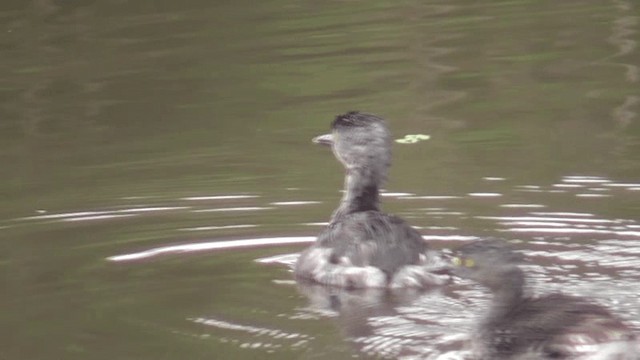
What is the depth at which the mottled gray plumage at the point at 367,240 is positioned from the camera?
10.8 metres

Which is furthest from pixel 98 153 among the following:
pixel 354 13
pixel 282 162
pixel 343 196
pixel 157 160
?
pixel 354 13

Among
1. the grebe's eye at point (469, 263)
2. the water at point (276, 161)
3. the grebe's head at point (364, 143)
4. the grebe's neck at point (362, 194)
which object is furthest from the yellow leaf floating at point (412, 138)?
the grebe's eye at point (469, 263)

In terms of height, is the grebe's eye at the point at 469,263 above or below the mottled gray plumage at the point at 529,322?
above

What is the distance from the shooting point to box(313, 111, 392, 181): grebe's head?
1173cm

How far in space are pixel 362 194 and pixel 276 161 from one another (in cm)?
243

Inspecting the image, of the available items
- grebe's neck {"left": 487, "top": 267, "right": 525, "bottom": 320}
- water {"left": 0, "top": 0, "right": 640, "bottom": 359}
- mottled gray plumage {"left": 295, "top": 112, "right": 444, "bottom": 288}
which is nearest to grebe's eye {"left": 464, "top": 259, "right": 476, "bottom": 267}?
grebe's neck {"left": 487, "top": 267, "right": 525, "bottom": 320}

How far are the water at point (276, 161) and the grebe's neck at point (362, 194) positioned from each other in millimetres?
399

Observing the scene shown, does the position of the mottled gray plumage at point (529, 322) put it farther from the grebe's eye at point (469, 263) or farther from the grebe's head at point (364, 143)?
the grebe's head at point (364, 143)

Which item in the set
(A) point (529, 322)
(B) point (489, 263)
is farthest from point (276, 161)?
(A) point (529, 322)

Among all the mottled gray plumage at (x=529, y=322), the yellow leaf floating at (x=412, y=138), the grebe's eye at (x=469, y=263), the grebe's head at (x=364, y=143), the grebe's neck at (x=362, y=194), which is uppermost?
the grebe's head at (x=364, y=143)

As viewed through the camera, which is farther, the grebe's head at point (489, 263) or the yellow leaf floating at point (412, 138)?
the yellow leaf floating at point (412, 138)

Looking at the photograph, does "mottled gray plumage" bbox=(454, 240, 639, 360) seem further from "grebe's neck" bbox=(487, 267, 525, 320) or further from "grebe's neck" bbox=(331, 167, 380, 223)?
"grebe's neck" bbox=(331, 167, 380, 223)

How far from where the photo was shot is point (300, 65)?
17.2 m

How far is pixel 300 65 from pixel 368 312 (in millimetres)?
7111
